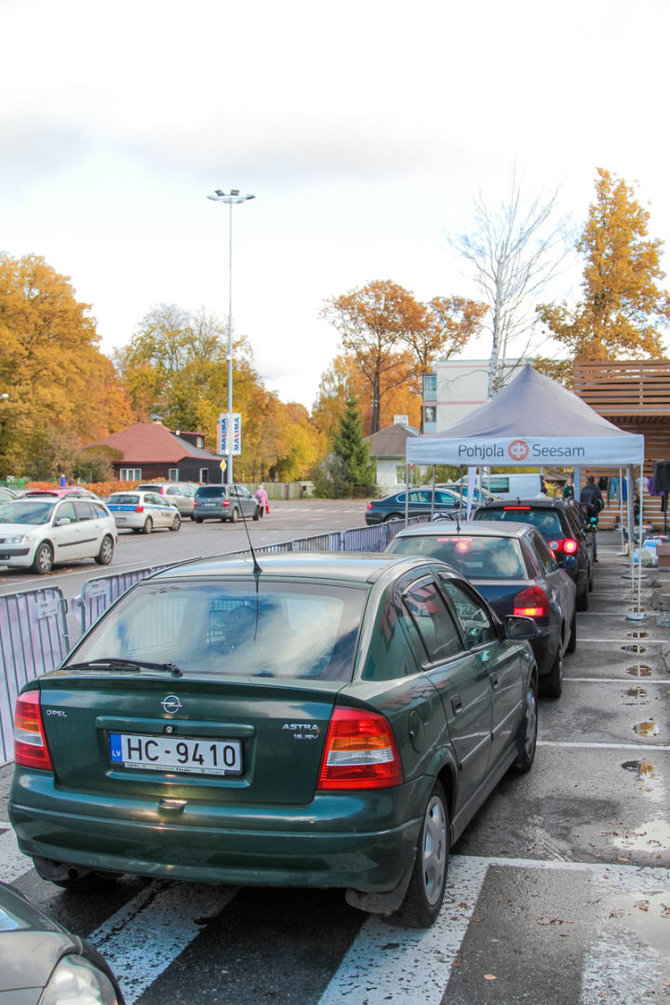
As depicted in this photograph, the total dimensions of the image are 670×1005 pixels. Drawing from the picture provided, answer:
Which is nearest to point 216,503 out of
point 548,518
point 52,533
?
point 52,533

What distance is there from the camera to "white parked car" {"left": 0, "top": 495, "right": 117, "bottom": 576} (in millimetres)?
20125

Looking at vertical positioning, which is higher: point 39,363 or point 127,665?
point 39,363

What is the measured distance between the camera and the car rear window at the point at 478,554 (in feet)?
27.2

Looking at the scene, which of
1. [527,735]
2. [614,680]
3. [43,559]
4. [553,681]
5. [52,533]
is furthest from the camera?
[52,533]

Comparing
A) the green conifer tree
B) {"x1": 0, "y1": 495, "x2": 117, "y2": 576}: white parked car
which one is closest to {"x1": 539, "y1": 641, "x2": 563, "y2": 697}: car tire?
{"x1": 0, "y1": 495, "x2": 117, "y2": 576}: white parked car

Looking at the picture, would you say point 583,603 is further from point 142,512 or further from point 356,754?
point 142,512

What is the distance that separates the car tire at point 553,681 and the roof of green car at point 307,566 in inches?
147

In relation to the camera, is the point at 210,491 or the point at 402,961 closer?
the point at 402,961

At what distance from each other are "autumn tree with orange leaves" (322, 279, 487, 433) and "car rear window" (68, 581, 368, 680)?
6941 cm

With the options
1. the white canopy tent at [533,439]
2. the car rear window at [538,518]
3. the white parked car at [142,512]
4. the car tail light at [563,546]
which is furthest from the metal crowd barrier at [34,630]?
the white parked car at [142,512]

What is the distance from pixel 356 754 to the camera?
356 cm

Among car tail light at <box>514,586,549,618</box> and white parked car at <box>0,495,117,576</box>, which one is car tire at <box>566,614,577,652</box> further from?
white parked car at <box>0,495,117,576</box>

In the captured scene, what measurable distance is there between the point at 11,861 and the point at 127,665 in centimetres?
157

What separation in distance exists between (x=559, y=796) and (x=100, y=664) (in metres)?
3.05
